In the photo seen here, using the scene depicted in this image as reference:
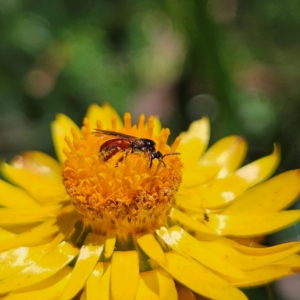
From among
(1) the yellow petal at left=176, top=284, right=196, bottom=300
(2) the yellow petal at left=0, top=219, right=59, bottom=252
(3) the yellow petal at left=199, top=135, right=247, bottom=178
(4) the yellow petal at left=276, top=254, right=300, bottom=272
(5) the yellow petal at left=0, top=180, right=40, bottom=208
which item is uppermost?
(3) the yellow petal at left=199, top=135, right=247, bottom=178

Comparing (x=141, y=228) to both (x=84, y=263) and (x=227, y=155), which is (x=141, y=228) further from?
(x=227, y=155)

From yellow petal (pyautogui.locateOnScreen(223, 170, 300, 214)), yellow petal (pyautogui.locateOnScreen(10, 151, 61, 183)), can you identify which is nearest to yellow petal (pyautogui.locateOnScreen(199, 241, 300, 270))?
yellow petal (pyautogui.locateOnScreen(223, 170, 300, 214))

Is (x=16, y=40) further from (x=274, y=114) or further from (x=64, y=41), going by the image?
(x=274, y=114)

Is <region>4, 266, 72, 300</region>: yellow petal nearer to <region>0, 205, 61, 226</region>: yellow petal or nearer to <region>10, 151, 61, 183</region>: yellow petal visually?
<region>0, 205, 61, 226</region>: yellow petal

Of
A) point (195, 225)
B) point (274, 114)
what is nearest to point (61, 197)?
point (195, 225)

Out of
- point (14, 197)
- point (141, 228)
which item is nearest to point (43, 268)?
point (141, 228)

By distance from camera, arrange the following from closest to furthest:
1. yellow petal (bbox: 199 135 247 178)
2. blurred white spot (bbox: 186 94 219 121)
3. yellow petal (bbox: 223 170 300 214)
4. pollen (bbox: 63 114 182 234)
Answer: pollen (bbox: 63 114 182 234)
yellow petal (bbox: 223 170 300 214)
yellow petal (bbox: 199 135 247 178)
blurred white spot (bbox: 186 94 219 121)
